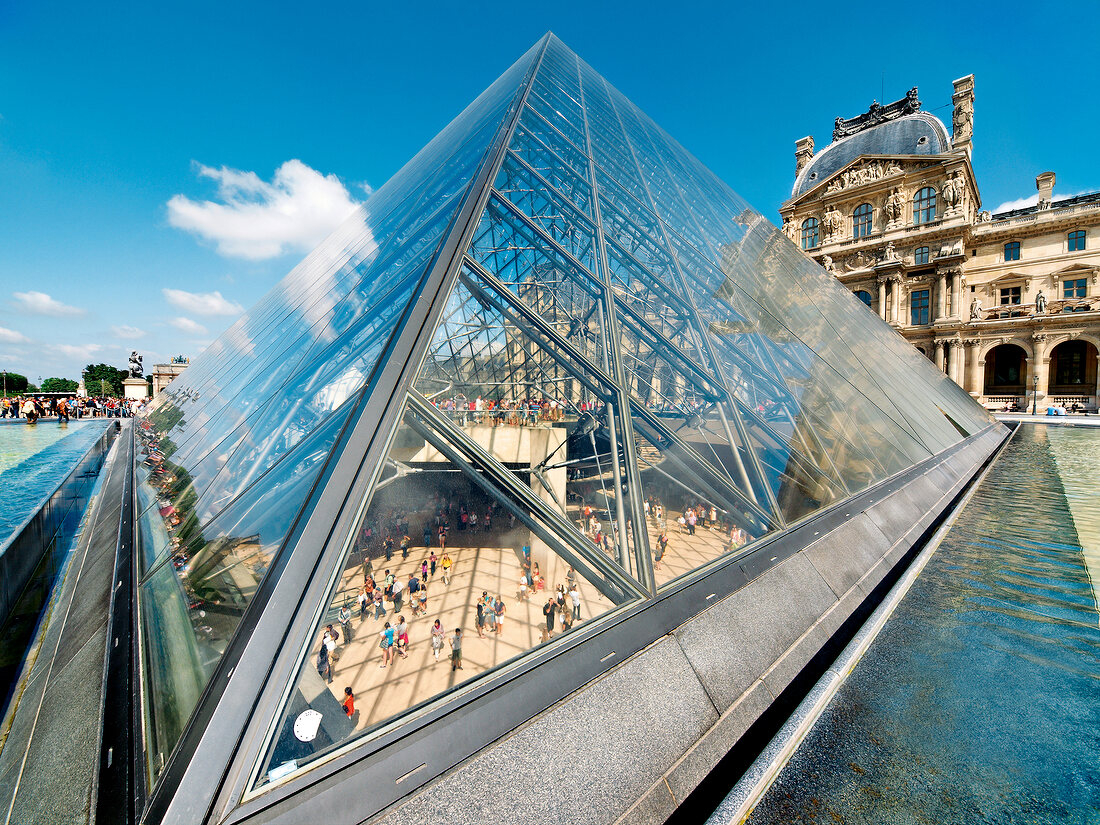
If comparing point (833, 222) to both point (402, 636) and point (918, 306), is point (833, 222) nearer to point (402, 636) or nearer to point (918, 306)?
point (918, 306)

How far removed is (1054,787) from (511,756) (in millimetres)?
2173

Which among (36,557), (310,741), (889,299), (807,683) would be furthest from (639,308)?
(889,299)

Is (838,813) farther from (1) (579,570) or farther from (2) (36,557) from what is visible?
(2) (36,557)

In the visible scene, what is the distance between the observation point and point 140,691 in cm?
188

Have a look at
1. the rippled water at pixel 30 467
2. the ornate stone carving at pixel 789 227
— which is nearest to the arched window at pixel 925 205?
the ornate stone carving at pixel 789 227

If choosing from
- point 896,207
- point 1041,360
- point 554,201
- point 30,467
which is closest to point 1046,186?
point 896,207

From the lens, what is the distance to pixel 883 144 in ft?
132

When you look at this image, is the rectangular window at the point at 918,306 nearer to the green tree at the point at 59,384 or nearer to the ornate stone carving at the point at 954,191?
the ornate stone carving at the point at 954,191

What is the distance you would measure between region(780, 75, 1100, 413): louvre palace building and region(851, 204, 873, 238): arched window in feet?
0.29

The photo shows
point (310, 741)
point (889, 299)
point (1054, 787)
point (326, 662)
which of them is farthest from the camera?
point (889, 299)

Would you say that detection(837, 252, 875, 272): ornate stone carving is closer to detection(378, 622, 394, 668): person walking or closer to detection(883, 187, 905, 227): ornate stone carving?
detection(883, 187, 905, 227): ornate stone carving

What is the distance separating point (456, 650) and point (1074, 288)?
5128cm

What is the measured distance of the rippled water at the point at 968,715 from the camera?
1.61 meters

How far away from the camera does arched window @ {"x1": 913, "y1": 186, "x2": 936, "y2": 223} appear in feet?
113
